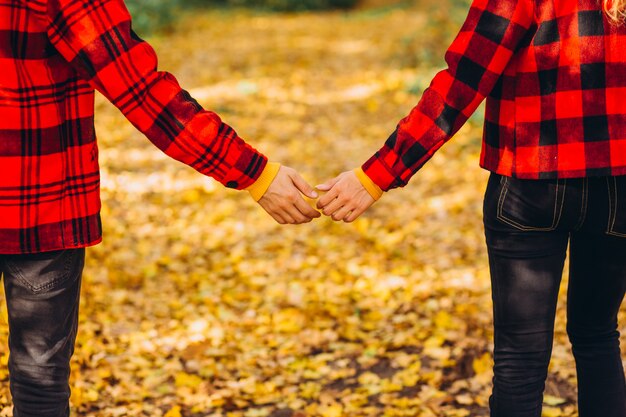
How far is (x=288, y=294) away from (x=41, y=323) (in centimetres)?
304

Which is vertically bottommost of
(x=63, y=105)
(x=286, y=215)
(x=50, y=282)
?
(x=50, y=282)

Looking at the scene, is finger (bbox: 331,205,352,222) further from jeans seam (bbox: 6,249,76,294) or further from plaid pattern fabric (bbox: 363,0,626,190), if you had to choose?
jeans seam (bbox: 6,249,76,294)

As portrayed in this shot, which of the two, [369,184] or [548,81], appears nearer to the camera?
[548,81]

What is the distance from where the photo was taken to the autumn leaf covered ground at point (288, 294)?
3.88m

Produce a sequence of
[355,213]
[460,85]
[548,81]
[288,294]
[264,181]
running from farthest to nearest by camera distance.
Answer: [288,294] → [355,213] → [264,181] → [460,85] → [548,81]

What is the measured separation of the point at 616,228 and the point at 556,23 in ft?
1.95

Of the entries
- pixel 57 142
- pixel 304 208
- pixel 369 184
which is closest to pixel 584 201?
pixel 369 184

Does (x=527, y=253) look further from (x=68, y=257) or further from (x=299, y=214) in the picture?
(x=68, y=257)

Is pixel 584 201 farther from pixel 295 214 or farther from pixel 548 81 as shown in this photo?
pixel 295 214

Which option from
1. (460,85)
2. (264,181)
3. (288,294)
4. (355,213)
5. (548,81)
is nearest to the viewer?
(548,81)

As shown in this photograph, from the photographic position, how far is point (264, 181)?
2.67 m

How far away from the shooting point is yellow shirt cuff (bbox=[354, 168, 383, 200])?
2.66 metres

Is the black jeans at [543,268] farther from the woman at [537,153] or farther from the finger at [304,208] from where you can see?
the finger at [304,208]

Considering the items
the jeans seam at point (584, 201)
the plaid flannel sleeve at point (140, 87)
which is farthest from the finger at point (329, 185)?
the jeans seam at point (584, 201)
